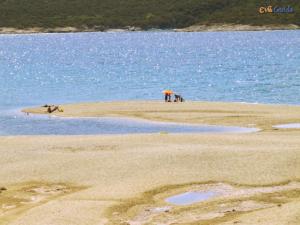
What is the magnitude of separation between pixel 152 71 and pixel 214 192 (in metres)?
87.7

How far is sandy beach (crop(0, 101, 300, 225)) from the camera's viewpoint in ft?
74.9

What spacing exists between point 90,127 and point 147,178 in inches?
862

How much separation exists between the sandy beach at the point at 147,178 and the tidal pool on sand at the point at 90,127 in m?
6.19

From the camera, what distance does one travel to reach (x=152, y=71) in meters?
113

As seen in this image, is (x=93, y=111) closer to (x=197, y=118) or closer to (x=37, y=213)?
(x=197, y=118)

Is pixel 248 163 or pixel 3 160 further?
pixel 3 160

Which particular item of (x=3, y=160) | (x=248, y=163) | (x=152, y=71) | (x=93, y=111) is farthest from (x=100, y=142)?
(x=152, y=71)

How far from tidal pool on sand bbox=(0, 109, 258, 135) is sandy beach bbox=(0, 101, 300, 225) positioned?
6.19 m

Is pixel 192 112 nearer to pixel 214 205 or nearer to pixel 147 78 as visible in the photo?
pixel 214 205

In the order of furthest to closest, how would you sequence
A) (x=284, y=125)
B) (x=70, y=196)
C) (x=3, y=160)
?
1. (x=284, y=125)
2. (x=3, y=160)
3. (x=70, y=196)

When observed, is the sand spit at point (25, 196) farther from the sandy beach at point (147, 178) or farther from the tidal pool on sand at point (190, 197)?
the tidal pool on sand at point (190, 197)

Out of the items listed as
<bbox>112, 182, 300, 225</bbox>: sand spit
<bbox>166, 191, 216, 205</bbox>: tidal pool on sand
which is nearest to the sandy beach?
<bbox>112, 182, 300, 225</bbox>: sand spit

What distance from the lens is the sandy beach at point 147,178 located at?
2284cm

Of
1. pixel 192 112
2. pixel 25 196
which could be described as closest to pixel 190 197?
pixel 25 196
